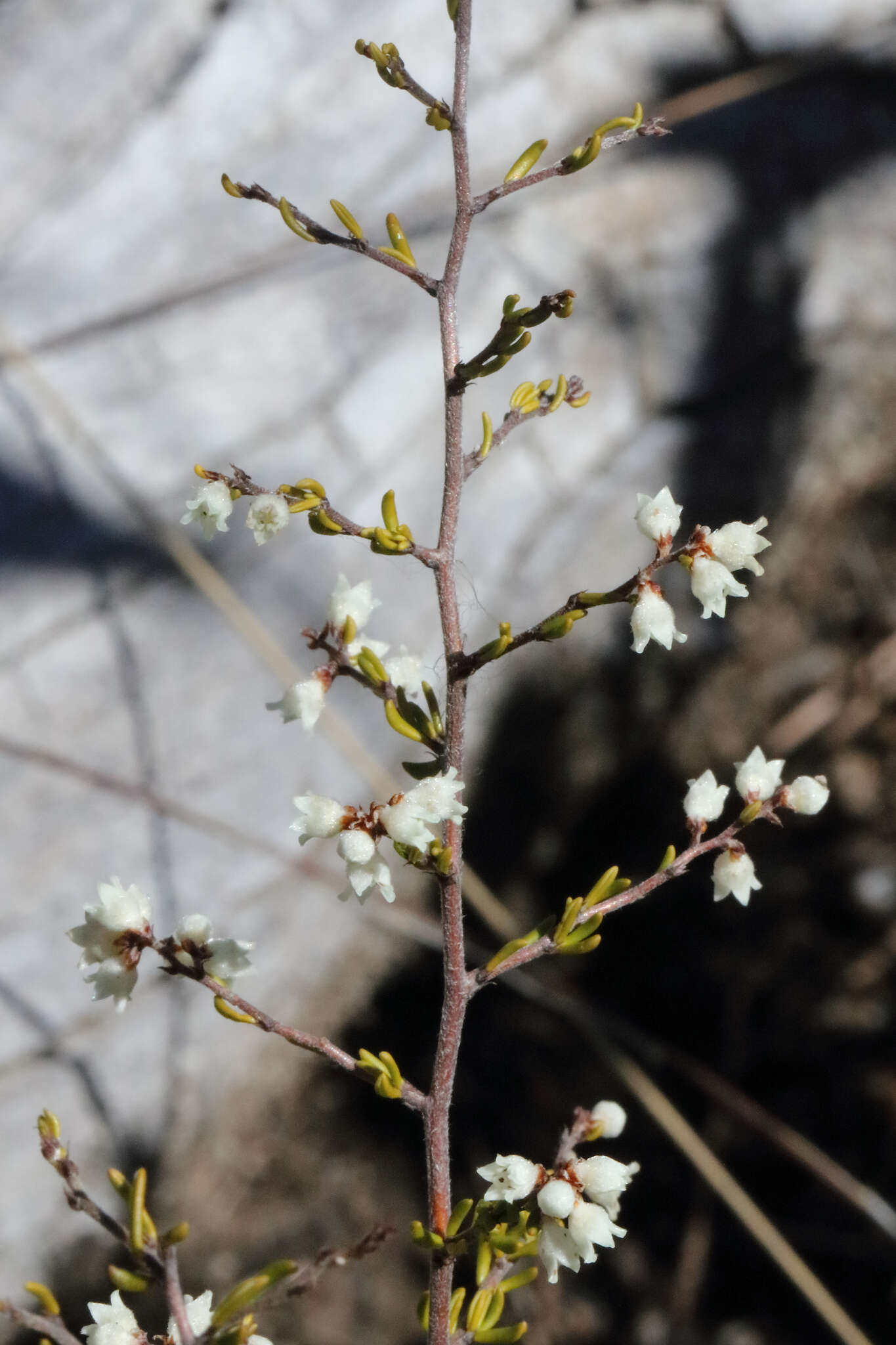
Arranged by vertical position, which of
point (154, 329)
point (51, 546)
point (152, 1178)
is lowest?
point (152, 1178)

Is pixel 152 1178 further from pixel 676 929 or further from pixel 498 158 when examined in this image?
pixel 498 158

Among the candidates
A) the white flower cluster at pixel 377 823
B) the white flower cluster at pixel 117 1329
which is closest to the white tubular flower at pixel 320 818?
the white flower cluster at pixel 377 823

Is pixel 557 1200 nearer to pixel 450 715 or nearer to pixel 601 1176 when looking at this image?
pixel 601 1176

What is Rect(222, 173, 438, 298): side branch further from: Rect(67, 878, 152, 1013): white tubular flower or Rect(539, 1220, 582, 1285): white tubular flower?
Rect(539, 1220, 582, 1285): white tubular flower

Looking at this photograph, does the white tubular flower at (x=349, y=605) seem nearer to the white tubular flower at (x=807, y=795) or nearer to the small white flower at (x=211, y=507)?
the small white flower at (x=211, y=507)

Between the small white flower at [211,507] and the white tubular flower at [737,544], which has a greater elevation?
the small white flower at [211,507]

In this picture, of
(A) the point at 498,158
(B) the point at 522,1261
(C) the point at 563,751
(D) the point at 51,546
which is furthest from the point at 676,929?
(A) the point at 498,158
